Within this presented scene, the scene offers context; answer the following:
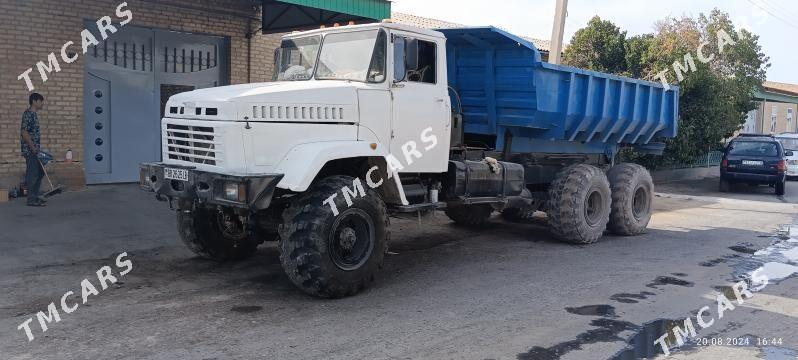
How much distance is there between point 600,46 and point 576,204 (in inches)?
482

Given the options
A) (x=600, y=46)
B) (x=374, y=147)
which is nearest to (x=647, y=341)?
(x=374, y=147)

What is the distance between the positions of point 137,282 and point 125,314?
1.18 metres

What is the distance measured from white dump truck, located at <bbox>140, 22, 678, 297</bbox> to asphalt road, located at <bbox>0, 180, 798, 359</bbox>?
1.62ft

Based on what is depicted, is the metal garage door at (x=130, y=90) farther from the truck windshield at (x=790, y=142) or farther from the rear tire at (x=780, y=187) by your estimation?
the truck windshield at (x=790, y=142)

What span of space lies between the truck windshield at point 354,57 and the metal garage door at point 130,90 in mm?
6376

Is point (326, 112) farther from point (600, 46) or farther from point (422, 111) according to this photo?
point (600, 46)

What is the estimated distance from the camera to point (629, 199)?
10.2 meters

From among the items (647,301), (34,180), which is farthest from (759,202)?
(34,180)

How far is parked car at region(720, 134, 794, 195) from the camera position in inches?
693

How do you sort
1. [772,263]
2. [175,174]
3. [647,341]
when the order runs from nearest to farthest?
1. [647,341]
2. [175,174]
3. [772,263]

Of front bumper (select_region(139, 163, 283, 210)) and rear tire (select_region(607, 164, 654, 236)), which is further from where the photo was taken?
rear tire (select_region(607, 164, 654, 236))

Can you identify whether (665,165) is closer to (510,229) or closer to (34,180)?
(510,229)

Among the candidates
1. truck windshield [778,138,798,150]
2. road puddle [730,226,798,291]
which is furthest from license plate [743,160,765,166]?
road puddle [730,226,798,291]

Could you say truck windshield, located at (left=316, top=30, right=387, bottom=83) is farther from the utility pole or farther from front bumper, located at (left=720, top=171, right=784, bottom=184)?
front bumper, located at (left=720, top=171, right=784, bottom=184)
